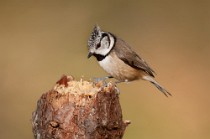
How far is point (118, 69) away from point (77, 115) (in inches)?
84.1

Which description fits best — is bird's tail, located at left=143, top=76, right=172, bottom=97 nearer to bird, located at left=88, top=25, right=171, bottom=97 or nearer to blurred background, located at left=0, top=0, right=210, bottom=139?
bird, located at left=88, top=25, right=171, bottom=97

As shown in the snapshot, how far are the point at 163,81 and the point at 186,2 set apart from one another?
7.24ft

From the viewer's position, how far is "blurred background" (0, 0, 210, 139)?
8.34m

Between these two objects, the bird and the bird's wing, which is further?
the bird's wing

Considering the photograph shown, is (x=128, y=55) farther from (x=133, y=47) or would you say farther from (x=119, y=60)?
(x=133, y=47)

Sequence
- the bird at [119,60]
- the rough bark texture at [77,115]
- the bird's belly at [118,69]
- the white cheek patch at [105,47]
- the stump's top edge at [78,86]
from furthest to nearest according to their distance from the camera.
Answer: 1. the bird's belly at [118,69]
2. the bird at [119,60]
3. the white cheek patch at [105,47]
4. the stump's top edge at [78,86]
5. the rough bark texture at [77,115]

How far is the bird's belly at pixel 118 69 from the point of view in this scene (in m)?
6.23

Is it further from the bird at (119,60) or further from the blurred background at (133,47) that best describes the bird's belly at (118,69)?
the blurred background at (133,47)

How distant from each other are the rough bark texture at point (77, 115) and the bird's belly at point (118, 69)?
74.7 inches

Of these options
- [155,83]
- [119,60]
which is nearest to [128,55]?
[119,60]

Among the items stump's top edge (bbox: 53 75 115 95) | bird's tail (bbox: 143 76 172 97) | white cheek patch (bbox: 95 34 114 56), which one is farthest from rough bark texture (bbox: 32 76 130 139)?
bird's tail (bbox: 143 76 172 97)

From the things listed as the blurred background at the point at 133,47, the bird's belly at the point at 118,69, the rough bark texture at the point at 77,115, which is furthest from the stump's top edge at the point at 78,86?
the blurred background at the point at 133,47

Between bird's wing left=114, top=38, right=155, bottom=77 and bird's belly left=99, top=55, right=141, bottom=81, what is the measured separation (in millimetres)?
35

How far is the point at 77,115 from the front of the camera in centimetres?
422
